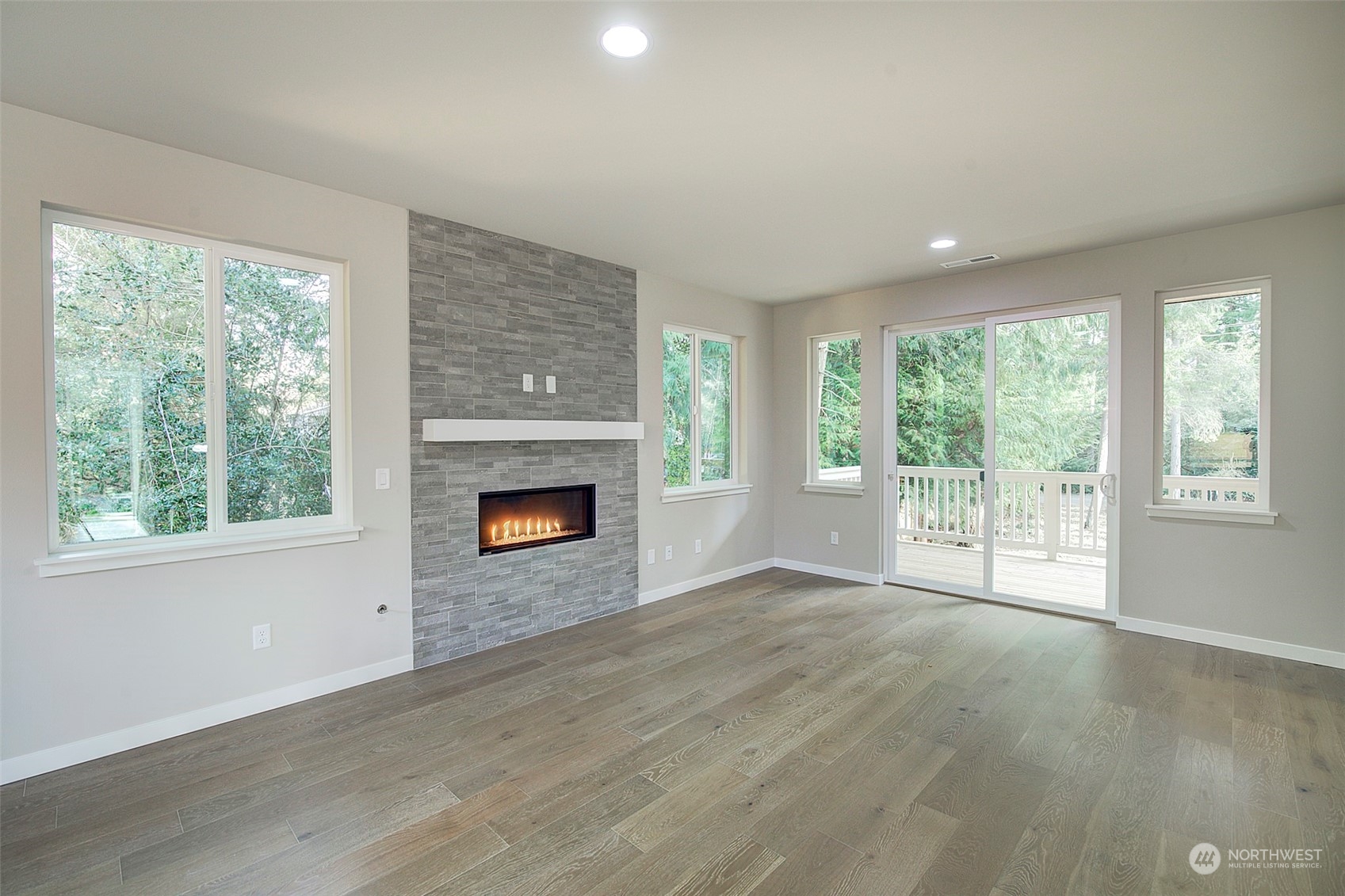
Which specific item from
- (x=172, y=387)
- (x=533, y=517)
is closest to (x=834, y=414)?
(x=533, y=517)

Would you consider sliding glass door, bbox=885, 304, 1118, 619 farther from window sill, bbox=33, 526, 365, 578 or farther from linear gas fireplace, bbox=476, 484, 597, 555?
window sill, bbox=33, 526, 365, 578

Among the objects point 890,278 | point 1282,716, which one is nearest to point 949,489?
point 890,278

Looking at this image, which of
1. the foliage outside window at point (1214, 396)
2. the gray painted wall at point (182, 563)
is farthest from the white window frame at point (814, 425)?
the gray painted wall at point (182, 563)

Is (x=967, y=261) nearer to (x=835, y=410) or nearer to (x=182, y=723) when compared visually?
(x=835, y=410)

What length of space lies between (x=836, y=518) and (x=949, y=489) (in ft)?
3.31

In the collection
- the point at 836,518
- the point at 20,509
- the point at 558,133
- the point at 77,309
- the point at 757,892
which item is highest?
the point at 558,133

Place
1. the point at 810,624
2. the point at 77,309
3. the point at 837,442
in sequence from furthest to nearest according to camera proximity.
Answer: the point at 837,442, the point at 810,624, the point at 77,309

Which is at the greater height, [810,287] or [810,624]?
[810,287]

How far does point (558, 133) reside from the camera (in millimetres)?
2578

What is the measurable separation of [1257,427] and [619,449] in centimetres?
404

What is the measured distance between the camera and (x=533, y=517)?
4.20 meters

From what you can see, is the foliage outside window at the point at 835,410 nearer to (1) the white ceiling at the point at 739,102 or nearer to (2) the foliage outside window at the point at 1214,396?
(1) the white ceiling at the point at 739,102

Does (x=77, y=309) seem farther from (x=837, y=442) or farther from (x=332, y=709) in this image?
(x=837, y=442)

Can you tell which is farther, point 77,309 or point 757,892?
point 77,309
